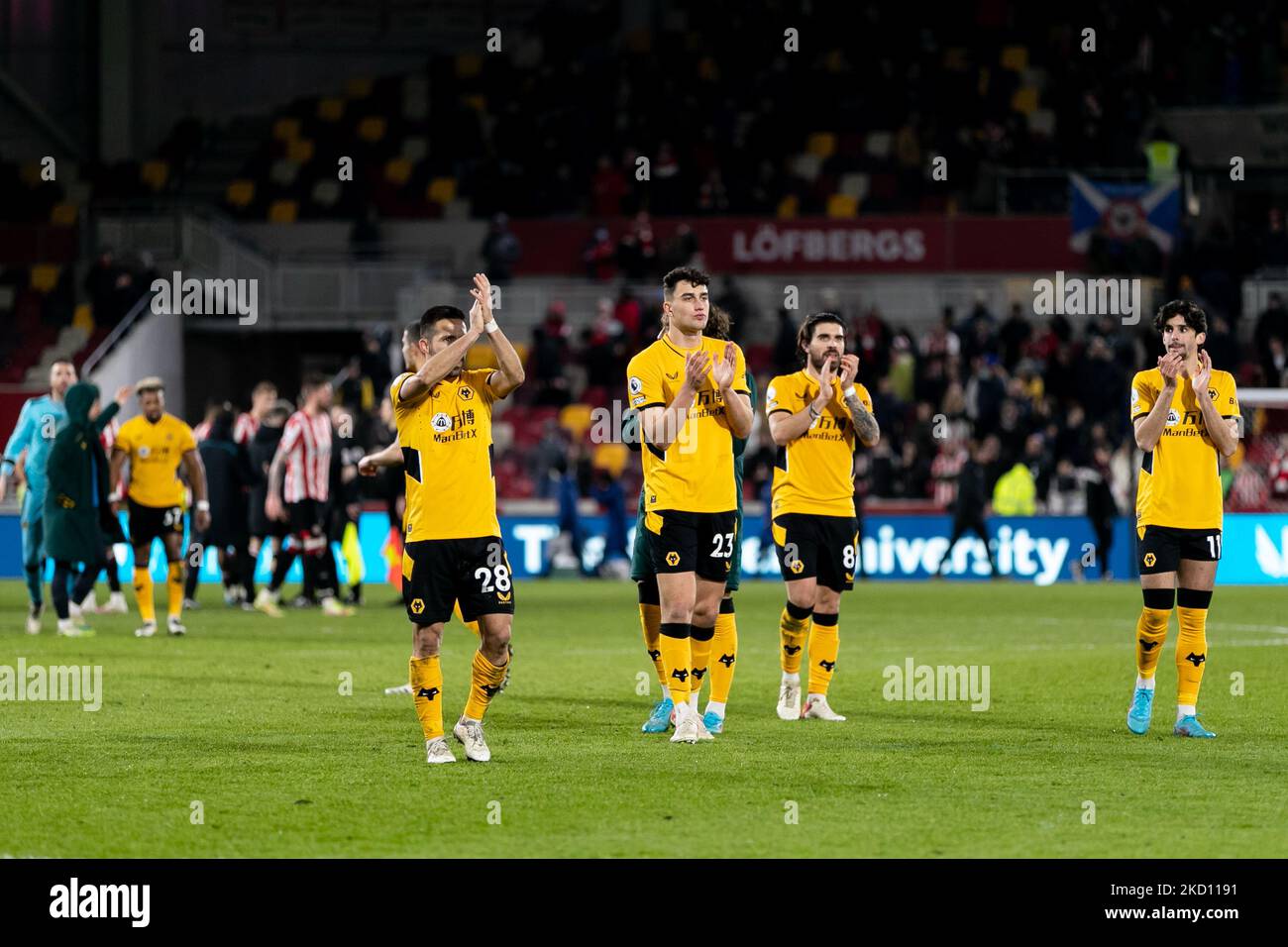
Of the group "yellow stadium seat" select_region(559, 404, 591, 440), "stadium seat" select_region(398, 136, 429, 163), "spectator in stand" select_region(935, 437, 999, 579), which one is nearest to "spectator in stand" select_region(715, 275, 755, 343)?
"yellow stadium seat" select_region(559, 404, 591, 440)

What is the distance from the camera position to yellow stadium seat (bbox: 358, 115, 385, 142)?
4062cm

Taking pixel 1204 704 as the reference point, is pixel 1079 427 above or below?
above

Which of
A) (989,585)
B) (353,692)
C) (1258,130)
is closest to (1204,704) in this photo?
(353,692)

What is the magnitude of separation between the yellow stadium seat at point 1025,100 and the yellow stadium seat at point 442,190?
10562 millimetres

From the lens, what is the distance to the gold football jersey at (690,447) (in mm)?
10602

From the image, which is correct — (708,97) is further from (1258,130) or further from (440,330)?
(440,330)

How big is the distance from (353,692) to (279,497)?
24.6 ft

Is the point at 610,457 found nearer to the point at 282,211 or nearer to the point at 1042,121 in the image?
the point at 282,211

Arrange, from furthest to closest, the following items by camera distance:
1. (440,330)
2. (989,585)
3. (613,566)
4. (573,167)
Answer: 1. (573,167)
2. (613,566)
3. (989,585)
4. (440,330)

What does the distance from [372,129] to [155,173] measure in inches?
174

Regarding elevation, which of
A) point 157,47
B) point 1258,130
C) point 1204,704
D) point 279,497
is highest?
point 157,47

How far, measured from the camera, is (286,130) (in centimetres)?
4091

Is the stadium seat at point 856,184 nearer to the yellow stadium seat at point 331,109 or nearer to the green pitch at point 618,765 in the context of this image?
the yellow stadium seat at point 331,109

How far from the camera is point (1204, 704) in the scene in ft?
42.4
